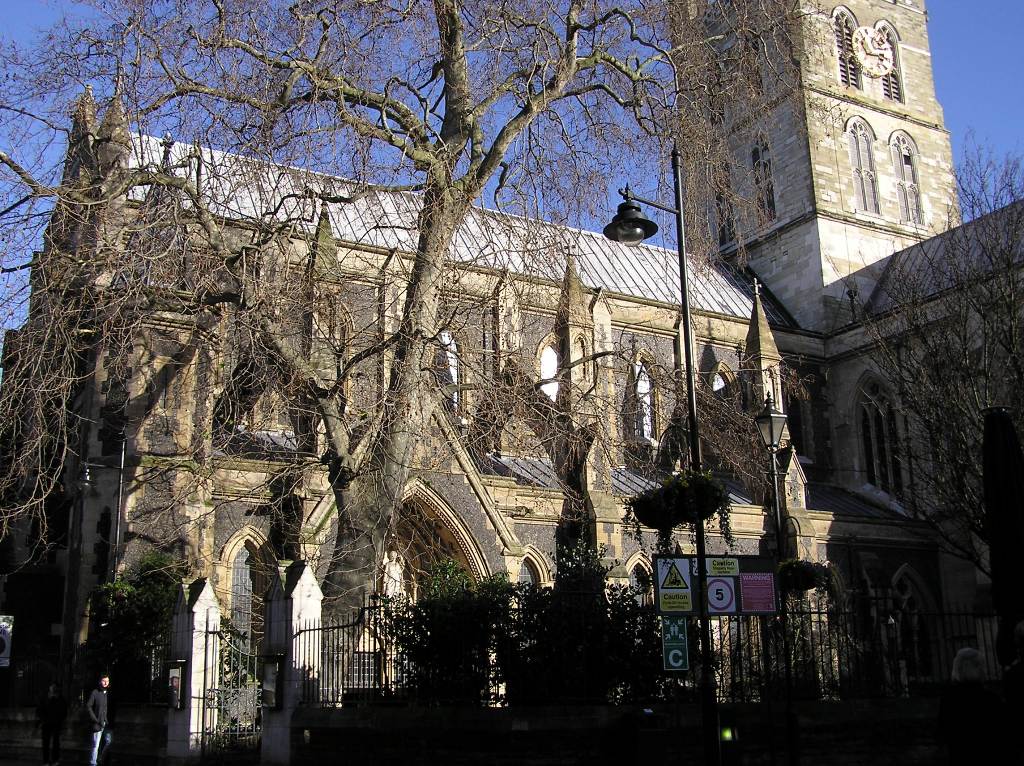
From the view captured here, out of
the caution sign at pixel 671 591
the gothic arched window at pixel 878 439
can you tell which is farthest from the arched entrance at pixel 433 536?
the gothic arched window at pixel 878 439

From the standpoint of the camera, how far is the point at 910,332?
22.6 meters

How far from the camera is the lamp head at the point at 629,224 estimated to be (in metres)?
12.3

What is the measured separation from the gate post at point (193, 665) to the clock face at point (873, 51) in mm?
30480

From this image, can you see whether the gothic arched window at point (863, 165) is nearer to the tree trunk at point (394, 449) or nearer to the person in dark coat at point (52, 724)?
the tree trunk at point (394, 449)

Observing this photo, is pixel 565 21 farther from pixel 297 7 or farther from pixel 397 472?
pixel 397 472

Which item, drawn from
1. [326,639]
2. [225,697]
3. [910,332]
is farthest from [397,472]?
[910,332]

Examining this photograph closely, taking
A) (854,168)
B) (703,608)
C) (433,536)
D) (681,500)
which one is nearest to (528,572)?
(433,536)

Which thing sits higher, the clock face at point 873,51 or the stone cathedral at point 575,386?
the clock face at point 873,51

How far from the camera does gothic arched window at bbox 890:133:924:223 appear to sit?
37.0 meters

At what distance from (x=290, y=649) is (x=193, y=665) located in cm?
224

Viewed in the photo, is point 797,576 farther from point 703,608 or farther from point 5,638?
point 5,638

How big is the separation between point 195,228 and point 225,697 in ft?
23.6

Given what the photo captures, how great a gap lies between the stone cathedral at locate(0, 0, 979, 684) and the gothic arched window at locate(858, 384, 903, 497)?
9 centimetres

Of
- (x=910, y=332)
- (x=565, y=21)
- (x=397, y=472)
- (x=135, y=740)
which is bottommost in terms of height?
(x=135, y=740)
